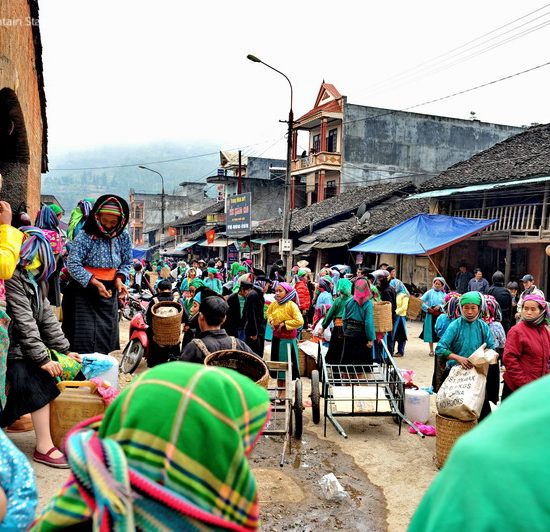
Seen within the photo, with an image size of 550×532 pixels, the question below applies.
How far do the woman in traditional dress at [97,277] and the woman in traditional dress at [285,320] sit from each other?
2.54 meters

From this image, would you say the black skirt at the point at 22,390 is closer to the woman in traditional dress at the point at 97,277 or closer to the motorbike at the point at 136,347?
the woman in traditional dress at the point at 97,277

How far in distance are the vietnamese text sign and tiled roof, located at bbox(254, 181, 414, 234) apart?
2.12 meters

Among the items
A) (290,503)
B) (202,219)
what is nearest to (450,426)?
(290,503)

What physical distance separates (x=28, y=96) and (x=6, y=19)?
7.98 feet

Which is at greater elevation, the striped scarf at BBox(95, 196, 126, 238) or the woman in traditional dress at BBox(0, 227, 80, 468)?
the striped scarf at BBox(95, 196, 126, 238)

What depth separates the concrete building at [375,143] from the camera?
3005 centimetres

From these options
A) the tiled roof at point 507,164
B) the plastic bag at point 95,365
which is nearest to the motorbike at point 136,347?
the plastic bag at point 95,365

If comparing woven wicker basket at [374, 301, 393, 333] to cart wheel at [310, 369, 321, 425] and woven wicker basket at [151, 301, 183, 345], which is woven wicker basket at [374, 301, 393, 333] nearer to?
cart wheel at [310, 369, 321, 425]

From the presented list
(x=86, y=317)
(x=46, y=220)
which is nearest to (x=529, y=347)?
(x=86, y=317)

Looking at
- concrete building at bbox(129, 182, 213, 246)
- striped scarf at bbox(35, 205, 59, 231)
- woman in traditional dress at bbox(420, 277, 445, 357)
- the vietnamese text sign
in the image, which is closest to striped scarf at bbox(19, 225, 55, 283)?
striped scarf at bbox(35, 205, 59, 231)

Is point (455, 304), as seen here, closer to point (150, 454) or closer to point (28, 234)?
point (28, 234)

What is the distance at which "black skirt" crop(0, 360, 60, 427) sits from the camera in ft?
12.0

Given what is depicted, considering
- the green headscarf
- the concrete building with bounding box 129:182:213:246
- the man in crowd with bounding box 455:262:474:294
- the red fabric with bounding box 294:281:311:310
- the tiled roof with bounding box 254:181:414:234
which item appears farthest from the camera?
the concrete building with bounding box 129:182:213:246

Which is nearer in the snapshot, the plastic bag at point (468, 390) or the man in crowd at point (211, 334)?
the man in crowd at point (211, 334)
